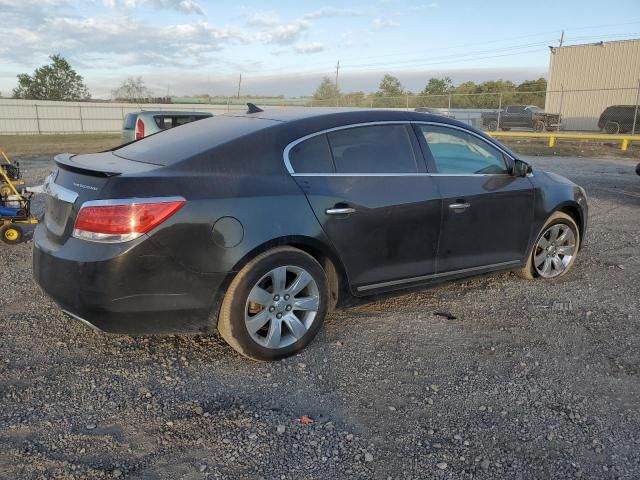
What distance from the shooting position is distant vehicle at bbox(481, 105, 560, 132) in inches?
1174

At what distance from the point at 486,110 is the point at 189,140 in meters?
30.1

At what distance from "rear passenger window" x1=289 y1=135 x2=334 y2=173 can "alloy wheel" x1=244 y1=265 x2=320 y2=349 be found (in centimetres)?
68

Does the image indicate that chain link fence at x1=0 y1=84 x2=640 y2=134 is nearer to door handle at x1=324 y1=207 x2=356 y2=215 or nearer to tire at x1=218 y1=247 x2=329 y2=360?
door handle at x1=324 y1=207 x2=356 y2=215

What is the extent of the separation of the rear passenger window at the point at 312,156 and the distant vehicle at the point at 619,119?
2593 centimetres

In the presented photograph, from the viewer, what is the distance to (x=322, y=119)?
399cm

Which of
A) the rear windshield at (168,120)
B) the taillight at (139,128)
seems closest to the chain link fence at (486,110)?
the rear windshield at (168,120)

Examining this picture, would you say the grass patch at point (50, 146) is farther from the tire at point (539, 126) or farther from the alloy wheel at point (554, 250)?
the tire at point (539, 126)

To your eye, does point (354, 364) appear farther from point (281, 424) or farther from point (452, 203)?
point (452, 203)

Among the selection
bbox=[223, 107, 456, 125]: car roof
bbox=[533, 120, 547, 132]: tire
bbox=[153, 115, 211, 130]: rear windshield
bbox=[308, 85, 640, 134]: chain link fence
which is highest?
bbox=[308, 85, 640, 134]: chain link fence

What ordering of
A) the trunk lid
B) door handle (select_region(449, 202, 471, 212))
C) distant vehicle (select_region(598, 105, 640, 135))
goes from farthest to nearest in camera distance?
1. distant vehicle (select_region(598, 105, 640, 135))
2. door handle (select_region(449, 202, 471, 212))
3. the trunk lid

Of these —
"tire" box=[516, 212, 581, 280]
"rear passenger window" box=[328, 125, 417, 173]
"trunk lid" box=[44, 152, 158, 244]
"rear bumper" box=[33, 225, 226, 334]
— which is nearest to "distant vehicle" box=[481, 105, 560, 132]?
"tire" box=[516, 212, 581, 280]

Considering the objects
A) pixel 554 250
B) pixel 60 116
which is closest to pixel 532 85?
pixel 60 116

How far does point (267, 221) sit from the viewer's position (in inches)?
137

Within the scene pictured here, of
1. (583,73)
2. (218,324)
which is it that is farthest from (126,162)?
(583,73)
